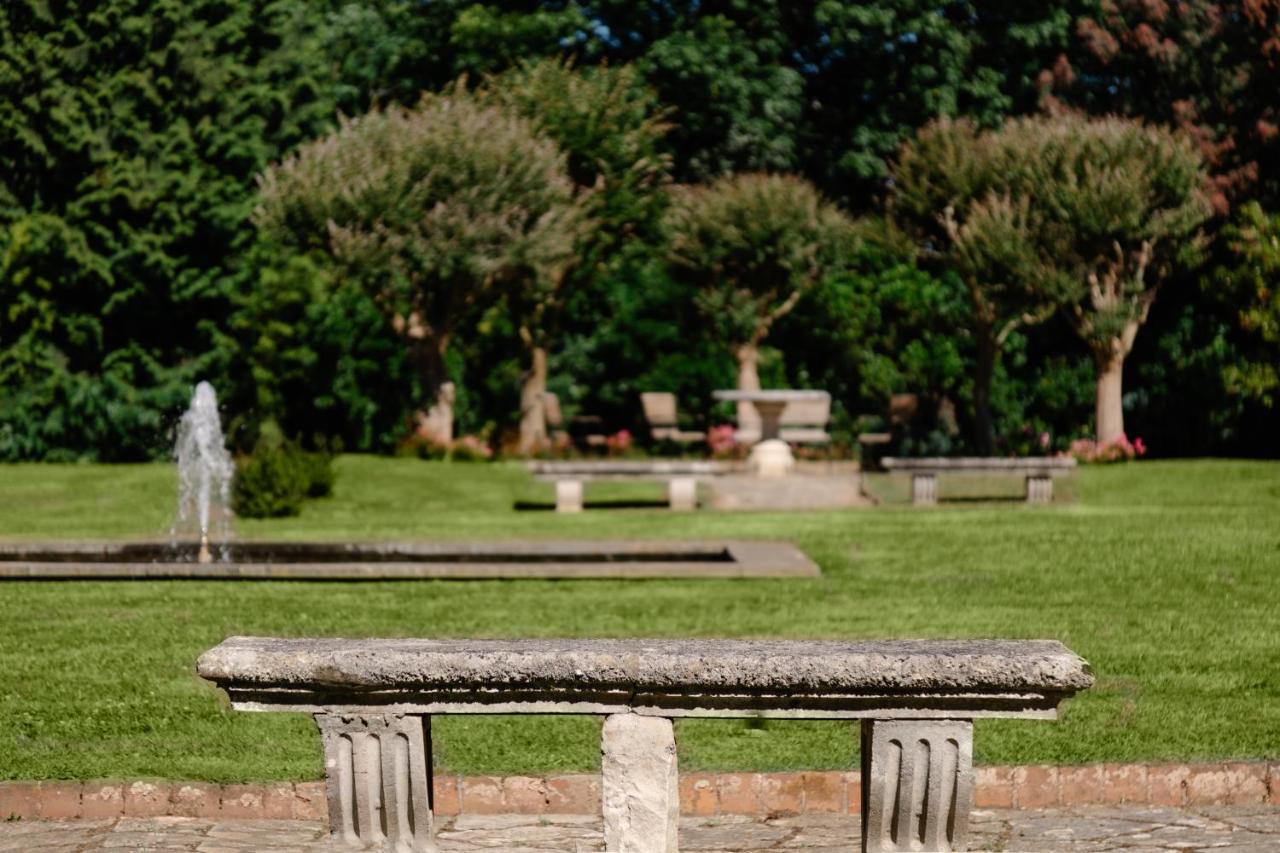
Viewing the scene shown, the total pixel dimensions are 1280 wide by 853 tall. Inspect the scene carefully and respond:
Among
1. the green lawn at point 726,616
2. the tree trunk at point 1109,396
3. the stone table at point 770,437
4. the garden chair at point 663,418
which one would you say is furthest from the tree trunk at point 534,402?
the tree trunk at point 1109,396

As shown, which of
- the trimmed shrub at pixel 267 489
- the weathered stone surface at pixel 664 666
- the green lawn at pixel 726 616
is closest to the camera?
the weathered stone surface at pixel 664 666

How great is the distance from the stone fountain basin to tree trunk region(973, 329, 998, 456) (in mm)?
13401

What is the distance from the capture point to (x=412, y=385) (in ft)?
92.4

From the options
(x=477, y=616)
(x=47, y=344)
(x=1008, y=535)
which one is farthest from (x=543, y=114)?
(x=477, y=616)

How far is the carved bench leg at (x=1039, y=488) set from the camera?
19172mm

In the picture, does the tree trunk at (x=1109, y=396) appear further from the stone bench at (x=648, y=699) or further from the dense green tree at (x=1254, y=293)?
the stone bench at (x=648, y=699)

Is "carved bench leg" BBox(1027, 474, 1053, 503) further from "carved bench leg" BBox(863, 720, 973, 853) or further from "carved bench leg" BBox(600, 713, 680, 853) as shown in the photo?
"carved bench leg" BBox(600, 713, 680, 853)

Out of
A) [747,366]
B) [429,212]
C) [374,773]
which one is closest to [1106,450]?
[747,366]

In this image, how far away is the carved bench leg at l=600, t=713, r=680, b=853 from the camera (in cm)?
505

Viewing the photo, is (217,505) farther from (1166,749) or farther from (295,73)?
(295,73)

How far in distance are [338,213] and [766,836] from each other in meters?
21.1

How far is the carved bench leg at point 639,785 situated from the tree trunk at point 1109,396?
2251 cm

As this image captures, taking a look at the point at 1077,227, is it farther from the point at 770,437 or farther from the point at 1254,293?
the point at 770,437

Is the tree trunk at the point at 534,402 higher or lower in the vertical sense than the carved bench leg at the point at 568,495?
higher
